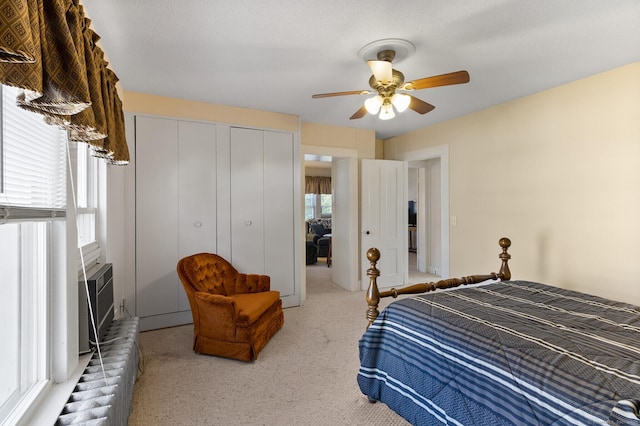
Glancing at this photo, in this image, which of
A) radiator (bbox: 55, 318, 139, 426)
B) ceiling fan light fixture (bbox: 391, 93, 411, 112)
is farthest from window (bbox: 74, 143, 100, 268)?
ceiling fan light fixture (bbox: 391, 93, 411, 112)

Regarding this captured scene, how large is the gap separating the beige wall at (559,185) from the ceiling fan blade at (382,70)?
2060mm

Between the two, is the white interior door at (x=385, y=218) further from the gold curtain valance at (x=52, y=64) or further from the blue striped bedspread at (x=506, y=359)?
the gold curtain valance at (x=52, y=64)

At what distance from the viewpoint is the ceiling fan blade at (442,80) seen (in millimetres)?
1961

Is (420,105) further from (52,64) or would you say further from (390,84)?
(52,64)

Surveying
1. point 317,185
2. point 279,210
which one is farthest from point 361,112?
point 317,185

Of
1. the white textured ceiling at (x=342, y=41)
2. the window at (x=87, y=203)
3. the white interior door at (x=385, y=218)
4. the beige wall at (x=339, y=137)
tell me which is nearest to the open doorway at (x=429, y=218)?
the white interior door at (x=385, y=218)

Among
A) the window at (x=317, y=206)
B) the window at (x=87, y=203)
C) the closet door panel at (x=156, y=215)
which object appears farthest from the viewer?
the window at (x=317, y=206)

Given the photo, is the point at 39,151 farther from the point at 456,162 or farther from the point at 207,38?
the point at 456,162

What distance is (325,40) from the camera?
2125 millimetres

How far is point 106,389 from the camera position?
56.6 inches

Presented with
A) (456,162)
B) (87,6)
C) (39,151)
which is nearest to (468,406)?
(39,151)

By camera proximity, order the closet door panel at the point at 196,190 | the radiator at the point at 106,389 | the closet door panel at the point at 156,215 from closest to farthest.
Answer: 1. the radiator at the point at 106,389
2. the closet door panel at the point at 156,215
3. the closet door panel at the point at 196,190

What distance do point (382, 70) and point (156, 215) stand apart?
2.64 meters

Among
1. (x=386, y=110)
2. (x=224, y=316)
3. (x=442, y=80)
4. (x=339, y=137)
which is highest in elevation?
(x=339, y=137)
